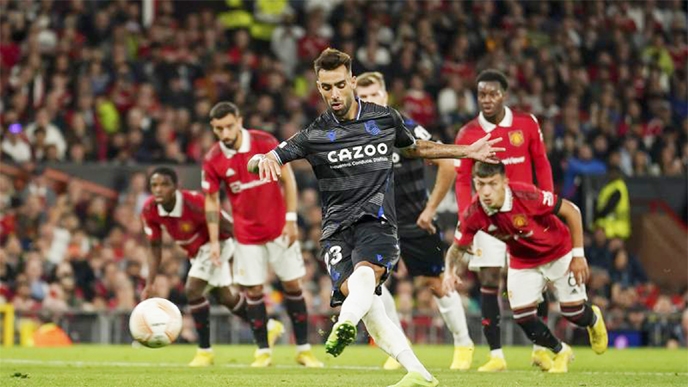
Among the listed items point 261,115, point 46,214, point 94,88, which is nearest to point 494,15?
point 261,115

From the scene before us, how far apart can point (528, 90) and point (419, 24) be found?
232 cm

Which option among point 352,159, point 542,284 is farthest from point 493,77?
point 352,159

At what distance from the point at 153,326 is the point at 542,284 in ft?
11.3

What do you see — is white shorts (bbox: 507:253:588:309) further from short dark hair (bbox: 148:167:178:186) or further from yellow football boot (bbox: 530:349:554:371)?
short dark hair (bbox: 148:167:178:186)

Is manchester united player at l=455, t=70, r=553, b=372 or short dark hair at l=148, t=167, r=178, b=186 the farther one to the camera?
short dark hair at l=148, t=167, r=178, b=186

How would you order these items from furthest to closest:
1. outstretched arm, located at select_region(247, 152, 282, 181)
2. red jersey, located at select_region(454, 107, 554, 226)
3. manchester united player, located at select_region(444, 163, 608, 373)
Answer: red jersey, located at select_region(454, 107, 554, 226) < manchester united player, located at select_region(444, 163, 608, 373) < outstretched arm, located at select_region(247, 152, 282, 181)

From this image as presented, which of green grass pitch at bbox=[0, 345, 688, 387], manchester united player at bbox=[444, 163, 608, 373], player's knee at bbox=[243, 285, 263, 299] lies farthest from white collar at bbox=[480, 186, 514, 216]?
player's knee at bbox=[243, 285, 263, 299]

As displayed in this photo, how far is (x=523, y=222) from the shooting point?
11.5 meters

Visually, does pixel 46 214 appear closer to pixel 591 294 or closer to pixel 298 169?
pixel 298 169

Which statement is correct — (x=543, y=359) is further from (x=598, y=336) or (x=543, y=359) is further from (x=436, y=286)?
(x=436, y=286)

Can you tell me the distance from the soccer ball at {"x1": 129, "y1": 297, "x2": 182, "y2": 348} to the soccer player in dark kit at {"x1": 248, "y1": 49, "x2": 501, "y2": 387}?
1.93 meters

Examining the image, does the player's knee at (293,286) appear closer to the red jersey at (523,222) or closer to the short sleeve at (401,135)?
the red jersey at (523,222)

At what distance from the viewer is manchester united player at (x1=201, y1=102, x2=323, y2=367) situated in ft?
43.1

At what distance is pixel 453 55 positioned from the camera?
25.0m
